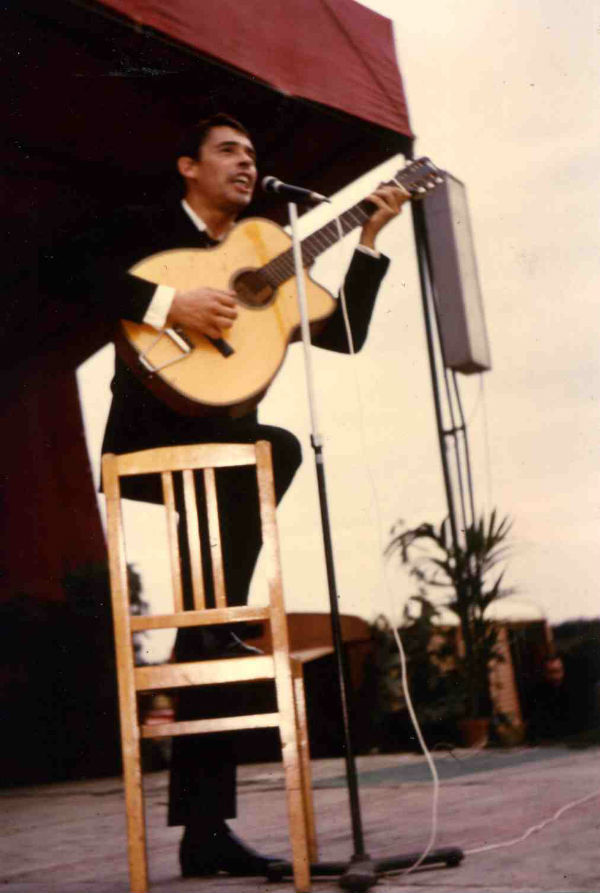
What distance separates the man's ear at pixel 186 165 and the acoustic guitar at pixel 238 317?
215mm

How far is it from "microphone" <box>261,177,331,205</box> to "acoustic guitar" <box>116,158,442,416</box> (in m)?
0.21

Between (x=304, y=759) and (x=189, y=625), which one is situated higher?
(x=189, y=625)

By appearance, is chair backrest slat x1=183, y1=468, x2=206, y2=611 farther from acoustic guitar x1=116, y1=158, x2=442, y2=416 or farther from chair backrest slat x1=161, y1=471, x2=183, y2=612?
acoustic guitar x1=116, y1=158, x2=442, y2=416

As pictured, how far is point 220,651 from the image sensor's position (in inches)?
67.4

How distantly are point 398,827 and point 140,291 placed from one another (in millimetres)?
1259

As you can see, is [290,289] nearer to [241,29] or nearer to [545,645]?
[241,29]

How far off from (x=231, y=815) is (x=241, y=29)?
2.05 meters

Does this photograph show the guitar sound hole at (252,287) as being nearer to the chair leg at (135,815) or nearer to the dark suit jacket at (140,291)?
the dark suit jacket at (140,291)

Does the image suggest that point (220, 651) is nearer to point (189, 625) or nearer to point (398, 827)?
point (189, 625)

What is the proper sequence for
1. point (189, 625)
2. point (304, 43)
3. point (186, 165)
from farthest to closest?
point (304, 43), point (186, 165), point (189, 625)

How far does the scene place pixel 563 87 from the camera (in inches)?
105

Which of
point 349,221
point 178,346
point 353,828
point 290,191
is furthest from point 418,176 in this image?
point 353,828

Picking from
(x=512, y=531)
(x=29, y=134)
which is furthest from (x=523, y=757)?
(x=29, y=134)

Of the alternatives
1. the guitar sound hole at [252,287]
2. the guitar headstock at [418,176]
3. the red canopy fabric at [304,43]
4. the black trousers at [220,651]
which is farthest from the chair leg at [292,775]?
the red canopy fabric at [304,43]
